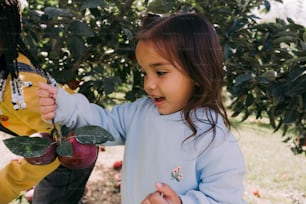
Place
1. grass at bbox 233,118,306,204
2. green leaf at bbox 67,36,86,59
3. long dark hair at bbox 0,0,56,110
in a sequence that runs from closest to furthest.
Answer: long dark hair at bbox 0,0,56,110
green leaf at bbox 67,36,86,59
grass at bbox 233,118,306,204

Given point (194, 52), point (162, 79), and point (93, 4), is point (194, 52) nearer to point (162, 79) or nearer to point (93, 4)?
point (162, 79)

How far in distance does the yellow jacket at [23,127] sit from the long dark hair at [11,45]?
1 centimetres

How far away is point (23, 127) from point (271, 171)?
2.45 meters

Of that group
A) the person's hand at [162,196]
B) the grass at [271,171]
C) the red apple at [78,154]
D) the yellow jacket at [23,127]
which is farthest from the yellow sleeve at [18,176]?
the grass at [271,171]

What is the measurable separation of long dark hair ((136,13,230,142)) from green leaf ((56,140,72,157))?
251 mm

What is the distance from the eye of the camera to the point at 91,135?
2.60 feet

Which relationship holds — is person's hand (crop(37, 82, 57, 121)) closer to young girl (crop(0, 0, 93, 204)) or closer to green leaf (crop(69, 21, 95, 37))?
young girl (crop(0, 0, 93, 204))

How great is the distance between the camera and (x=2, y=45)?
101cm

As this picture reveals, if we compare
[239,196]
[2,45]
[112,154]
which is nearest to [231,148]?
[239,196]

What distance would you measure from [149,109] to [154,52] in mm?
158

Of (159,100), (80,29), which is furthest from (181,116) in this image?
(80,29)

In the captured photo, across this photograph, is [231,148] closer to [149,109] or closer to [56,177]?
[149,109]

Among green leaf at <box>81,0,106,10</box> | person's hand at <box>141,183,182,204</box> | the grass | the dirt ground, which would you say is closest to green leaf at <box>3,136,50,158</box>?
person's hand at <box>141,183,182,204</box>

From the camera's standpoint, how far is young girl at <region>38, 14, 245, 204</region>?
33.7 inches
